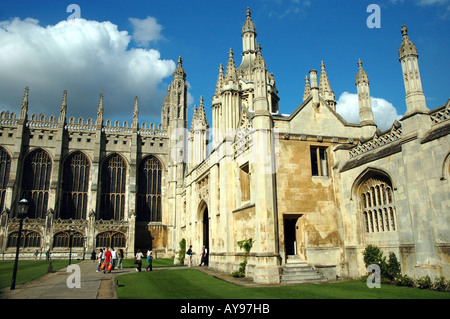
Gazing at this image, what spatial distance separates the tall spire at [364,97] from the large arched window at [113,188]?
3824 centimetres

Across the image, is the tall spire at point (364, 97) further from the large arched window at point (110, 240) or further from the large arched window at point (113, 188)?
the large arched window at point (113, 188)

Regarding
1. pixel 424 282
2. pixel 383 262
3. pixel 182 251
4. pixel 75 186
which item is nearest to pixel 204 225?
pixel 182 251

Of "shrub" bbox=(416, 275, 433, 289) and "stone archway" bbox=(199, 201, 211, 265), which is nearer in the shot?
"shrub" bbox=(416, 275, 433, 289)

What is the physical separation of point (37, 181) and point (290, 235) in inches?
1620

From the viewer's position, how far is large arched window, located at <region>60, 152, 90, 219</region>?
46.9 metres

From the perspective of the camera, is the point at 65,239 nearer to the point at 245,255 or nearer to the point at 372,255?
the point at 245,255

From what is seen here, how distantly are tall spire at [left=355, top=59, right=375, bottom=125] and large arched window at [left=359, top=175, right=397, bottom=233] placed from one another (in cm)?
450

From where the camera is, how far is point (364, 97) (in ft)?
59.8

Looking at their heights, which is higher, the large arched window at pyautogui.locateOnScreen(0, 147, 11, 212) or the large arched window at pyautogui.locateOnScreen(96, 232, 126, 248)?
the large arched window at pyautogui.locateOnScreen(0, 147, 11, 212)

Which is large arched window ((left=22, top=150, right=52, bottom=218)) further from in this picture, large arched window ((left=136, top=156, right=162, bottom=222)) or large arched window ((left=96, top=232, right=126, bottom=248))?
large arched window ((left=136, top=156, right=162, bottom=222))

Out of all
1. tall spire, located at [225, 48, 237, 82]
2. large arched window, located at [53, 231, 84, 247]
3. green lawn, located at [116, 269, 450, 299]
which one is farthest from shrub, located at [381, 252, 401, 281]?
large arched window, located at [53, 231, 84, 247]

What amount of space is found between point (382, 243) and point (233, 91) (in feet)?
39.0
